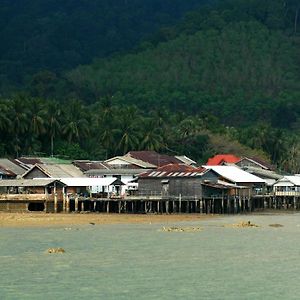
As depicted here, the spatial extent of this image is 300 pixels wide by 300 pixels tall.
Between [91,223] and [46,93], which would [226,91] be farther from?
[91,223]

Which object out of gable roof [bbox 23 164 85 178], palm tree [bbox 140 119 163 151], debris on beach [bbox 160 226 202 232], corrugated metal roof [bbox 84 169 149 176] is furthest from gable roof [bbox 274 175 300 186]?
debris on beach [bbox 160 226 202 232]

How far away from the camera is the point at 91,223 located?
67.1 metres

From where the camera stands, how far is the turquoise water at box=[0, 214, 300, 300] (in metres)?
34.7

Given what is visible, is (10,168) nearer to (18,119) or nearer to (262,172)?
(18,119)

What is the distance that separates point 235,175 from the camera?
92688mm

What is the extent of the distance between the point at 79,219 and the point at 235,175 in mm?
26411

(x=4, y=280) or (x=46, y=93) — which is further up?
(x=46, y=93)

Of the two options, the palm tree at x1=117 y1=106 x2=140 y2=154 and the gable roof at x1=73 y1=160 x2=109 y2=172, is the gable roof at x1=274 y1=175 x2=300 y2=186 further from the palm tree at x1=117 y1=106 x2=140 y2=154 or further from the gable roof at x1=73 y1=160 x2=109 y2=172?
the palm tree at x1=117 y1=106 x2=140 y2=154

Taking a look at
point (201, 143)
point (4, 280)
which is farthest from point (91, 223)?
point (201, 143)

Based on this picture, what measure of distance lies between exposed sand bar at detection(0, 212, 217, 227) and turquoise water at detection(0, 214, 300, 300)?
637 cm

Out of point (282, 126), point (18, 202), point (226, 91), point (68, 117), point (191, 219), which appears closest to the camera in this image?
point (191, 219)

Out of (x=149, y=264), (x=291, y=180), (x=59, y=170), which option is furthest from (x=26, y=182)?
(x=149, y=264)

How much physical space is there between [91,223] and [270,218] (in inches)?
689

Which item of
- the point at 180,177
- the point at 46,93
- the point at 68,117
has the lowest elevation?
the point at 180,177
